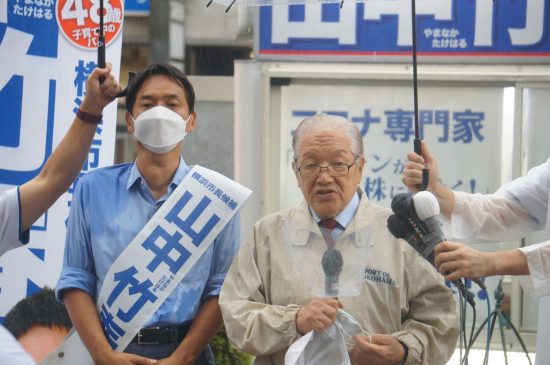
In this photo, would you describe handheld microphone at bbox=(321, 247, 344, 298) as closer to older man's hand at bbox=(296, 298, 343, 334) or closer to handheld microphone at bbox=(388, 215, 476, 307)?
older man's hand at bbox=(296, 298, 343, 334)

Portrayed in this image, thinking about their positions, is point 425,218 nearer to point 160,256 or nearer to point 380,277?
point 380,277

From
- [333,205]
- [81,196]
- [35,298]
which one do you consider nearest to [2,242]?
[81,196]

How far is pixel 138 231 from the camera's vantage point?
146 inches

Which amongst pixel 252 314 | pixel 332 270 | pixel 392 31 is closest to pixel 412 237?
pixel 332 270

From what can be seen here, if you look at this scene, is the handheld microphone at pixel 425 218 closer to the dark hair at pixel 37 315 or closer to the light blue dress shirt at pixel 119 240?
the light blue dress shirt at pixel 119 240

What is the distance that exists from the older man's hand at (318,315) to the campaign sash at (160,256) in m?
0.64

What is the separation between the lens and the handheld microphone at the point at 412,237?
9.87ft

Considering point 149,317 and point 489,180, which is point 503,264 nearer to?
point 149,317

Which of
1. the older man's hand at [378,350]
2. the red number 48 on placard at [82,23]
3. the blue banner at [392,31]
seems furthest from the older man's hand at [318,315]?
the blue banner at [392,31]

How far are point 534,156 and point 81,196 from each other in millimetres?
3406

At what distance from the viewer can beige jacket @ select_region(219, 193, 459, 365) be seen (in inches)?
129

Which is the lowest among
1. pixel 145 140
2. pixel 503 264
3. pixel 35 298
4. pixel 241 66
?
pixel 35 298

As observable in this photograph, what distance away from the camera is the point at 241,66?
6191 millimetres

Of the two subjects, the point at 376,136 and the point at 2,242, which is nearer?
the point at 2,242
